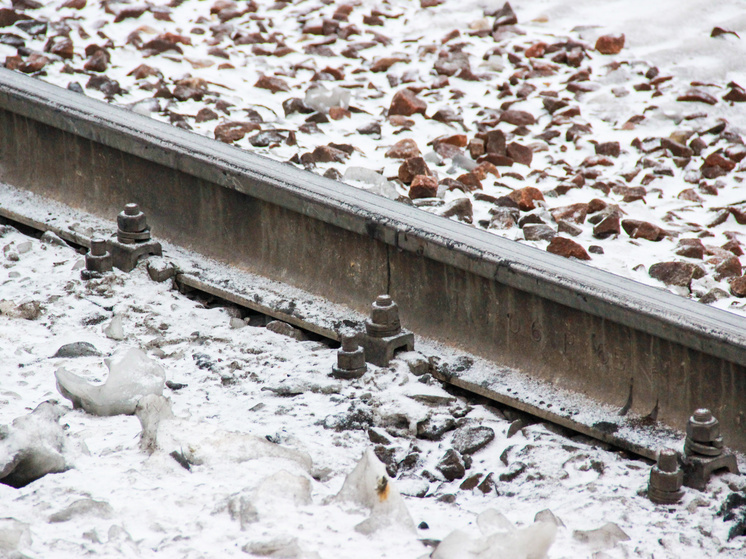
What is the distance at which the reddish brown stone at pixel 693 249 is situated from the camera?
14.8 ft

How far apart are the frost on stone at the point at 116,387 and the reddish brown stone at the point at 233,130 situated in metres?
2.70

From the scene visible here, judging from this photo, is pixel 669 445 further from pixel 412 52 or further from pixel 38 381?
pixel 412 52

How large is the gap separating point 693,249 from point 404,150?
1.93m

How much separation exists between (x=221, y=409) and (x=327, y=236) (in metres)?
1.01

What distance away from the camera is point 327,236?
4.04 metres

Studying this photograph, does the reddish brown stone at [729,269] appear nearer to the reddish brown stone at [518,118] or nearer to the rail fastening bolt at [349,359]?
the rail fastening bolt at [349,359]

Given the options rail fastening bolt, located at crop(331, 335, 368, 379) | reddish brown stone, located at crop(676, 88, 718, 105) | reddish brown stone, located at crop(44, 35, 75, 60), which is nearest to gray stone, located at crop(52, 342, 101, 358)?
rail fastening bolt, located at crop(331, 335, 368, 379)

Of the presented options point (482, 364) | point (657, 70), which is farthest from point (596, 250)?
point (657, 70)

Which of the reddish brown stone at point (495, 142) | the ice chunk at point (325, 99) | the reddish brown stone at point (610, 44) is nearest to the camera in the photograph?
the reddish brown stone at point (495, 142)

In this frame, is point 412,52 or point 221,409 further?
point 412,52

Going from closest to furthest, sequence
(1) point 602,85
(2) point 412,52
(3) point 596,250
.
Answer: (3) point 596,250 → (1) point 602,85 → (2) point 412,52

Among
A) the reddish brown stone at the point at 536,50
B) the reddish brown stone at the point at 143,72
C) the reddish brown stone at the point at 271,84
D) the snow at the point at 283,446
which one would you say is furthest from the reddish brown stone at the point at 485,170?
the reddish brown stone at the point at 143,72

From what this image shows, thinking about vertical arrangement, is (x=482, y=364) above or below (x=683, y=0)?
below

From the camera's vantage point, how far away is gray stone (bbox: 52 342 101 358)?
3.63m
